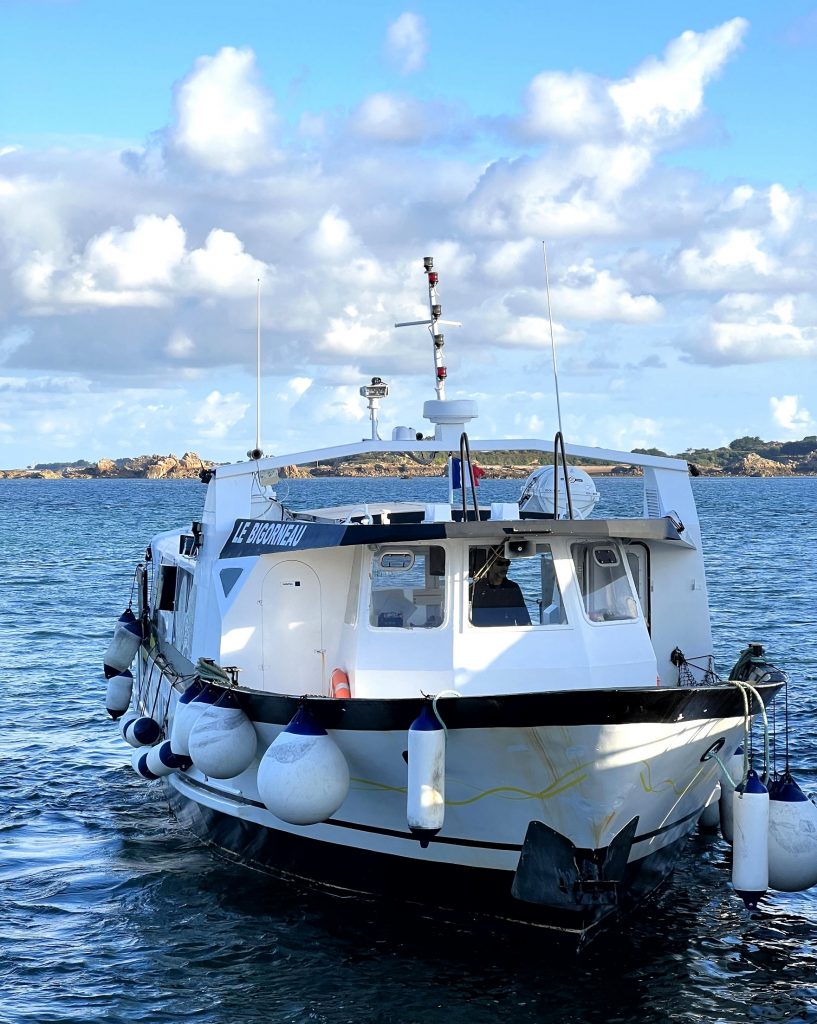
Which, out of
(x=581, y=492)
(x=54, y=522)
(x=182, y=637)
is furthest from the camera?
(x=54, y=522)

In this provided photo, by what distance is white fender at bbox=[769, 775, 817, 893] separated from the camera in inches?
426

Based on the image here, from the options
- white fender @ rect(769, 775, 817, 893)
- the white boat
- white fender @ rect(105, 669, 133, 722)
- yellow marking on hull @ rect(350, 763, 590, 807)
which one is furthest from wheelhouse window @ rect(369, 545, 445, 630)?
white fender @ rect(105, 669, 133, 722)

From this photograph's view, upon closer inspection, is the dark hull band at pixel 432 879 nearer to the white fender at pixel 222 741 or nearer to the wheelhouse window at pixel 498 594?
the white fender at pixel 222 741

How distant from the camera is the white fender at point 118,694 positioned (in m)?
18.1

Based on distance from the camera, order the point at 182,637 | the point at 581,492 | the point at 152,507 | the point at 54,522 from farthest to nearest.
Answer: the point at 152,507 → the point at 54,522 → the point at 182,637 → the point at 581,492

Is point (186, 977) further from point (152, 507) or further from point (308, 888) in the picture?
point (152, 507)

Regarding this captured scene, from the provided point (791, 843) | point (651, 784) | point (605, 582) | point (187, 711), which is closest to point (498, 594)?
point (605, 582)

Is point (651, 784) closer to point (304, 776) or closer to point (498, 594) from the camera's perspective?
point (498, 594)

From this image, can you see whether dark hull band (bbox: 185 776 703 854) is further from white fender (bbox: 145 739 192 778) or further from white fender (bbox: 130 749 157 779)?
white fender (bbox: 130 749 157 779)

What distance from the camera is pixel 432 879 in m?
11.5

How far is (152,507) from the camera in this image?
113 metres

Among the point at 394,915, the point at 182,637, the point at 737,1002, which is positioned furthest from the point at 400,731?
the point at 182,637

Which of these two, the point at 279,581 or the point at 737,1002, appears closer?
the point at 737,1002

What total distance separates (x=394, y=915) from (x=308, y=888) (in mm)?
1212
